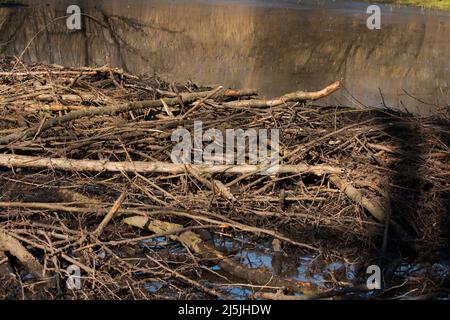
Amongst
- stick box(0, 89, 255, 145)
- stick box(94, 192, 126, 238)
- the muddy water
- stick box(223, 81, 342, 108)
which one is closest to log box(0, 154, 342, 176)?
stick box(0, 89, 255, 145)

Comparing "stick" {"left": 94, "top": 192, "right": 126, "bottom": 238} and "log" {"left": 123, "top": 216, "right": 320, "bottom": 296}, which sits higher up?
"stick" {"left": 94, "top": 192, "right": 126, "bottom": 238}

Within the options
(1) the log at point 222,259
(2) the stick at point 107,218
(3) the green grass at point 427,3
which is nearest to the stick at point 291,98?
(1) the log at point 222,259

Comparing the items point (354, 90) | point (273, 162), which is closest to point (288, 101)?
point (273, 162)

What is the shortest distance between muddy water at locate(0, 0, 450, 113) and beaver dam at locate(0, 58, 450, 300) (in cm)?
428

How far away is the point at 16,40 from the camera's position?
49.9ft

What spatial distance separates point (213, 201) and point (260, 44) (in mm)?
12171

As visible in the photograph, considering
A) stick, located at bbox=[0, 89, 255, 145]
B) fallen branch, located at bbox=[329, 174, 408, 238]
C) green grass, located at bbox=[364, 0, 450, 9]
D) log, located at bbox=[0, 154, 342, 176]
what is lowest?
fallen branch, located at bbox=[329, 174, 408, 238]

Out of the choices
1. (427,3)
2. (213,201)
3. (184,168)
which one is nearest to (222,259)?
(213,201)

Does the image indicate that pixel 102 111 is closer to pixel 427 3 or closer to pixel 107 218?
pixel 107 218

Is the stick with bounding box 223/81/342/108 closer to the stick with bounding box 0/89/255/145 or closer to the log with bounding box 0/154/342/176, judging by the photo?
the stick with bounding box 0/89/255/145

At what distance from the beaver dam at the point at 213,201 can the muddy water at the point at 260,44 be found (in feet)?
14.0

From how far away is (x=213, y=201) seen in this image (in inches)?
220

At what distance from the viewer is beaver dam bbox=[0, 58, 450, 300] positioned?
15.1 ft

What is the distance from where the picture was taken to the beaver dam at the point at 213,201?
15.1ft
